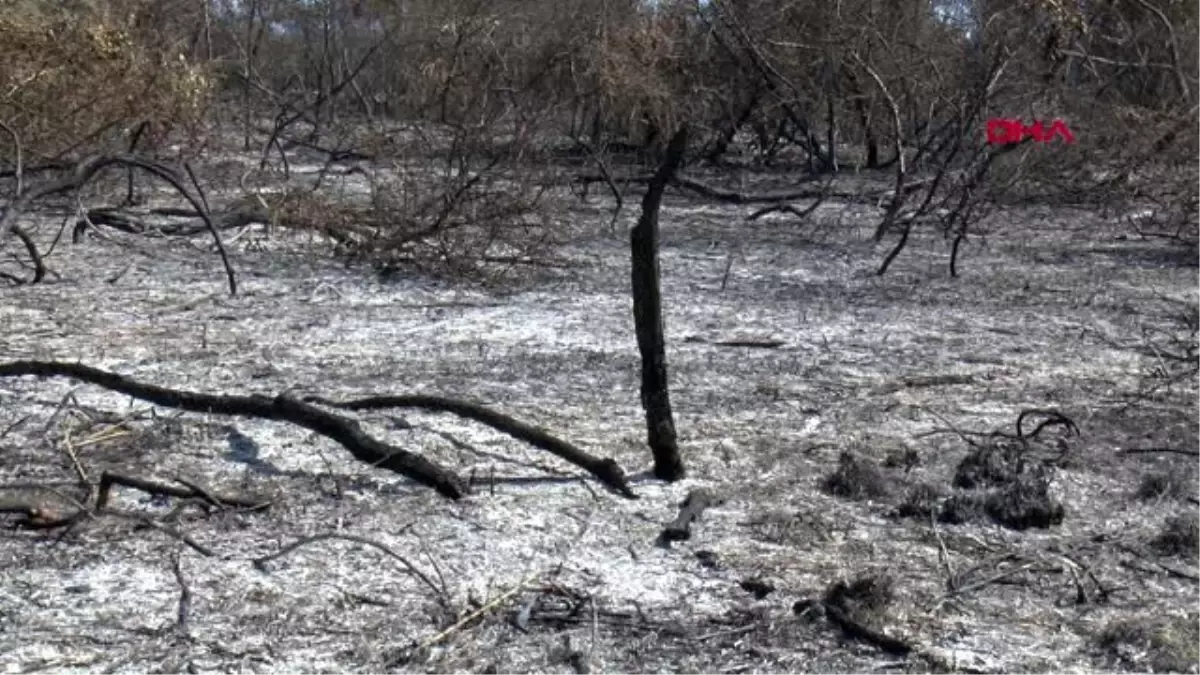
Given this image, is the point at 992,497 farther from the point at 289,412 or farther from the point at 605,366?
the point at 605,366

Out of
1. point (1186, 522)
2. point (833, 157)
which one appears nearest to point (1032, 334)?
point (1186, 522)

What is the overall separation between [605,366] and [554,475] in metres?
1.96

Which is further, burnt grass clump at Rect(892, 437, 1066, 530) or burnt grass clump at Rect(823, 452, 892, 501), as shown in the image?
burnt grass clump at Rect(823, 452, 892, 501)

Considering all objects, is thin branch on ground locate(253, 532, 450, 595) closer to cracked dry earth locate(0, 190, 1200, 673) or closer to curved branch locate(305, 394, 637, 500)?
cracked dry earth locate(0, 190, 1200, 673)

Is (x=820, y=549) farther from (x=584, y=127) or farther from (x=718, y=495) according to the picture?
(x=584, y=127)

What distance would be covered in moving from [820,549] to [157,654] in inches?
71.5

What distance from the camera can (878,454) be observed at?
5.79 metres

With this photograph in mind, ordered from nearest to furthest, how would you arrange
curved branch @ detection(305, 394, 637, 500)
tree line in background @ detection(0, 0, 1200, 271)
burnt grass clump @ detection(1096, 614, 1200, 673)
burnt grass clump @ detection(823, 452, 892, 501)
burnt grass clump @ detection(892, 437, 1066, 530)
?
burnt grass clump @ detection(1096, 614, 1200, 673) → burnt grass clump @ detection(892, 437, 1066, 530) → curved branch @ detection(305, 394, 637, 500) → burnt grass clump @ detection(823, 452, 892, 501) → tree line in background @ detection(0, 0, 1200, 271)

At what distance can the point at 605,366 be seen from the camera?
23.4ft

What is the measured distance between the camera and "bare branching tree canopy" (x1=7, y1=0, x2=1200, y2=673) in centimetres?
405

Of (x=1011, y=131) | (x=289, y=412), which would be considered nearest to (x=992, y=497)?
(x=289, y=412)

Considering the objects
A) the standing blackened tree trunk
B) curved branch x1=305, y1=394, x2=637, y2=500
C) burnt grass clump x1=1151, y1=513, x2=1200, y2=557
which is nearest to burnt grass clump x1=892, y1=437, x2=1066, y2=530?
burnt grass clump x1=1151, y1=513, x2=1200, y2=557

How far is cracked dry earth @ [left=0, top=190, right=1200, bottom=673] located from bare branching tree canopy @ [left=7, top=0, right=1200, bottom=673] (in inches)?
0.7

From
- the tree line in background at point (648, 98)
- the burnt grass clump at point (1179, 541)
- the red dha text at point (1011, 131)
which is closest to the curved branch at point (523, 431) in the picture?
the burnt grass clump at point (1179, 541)
